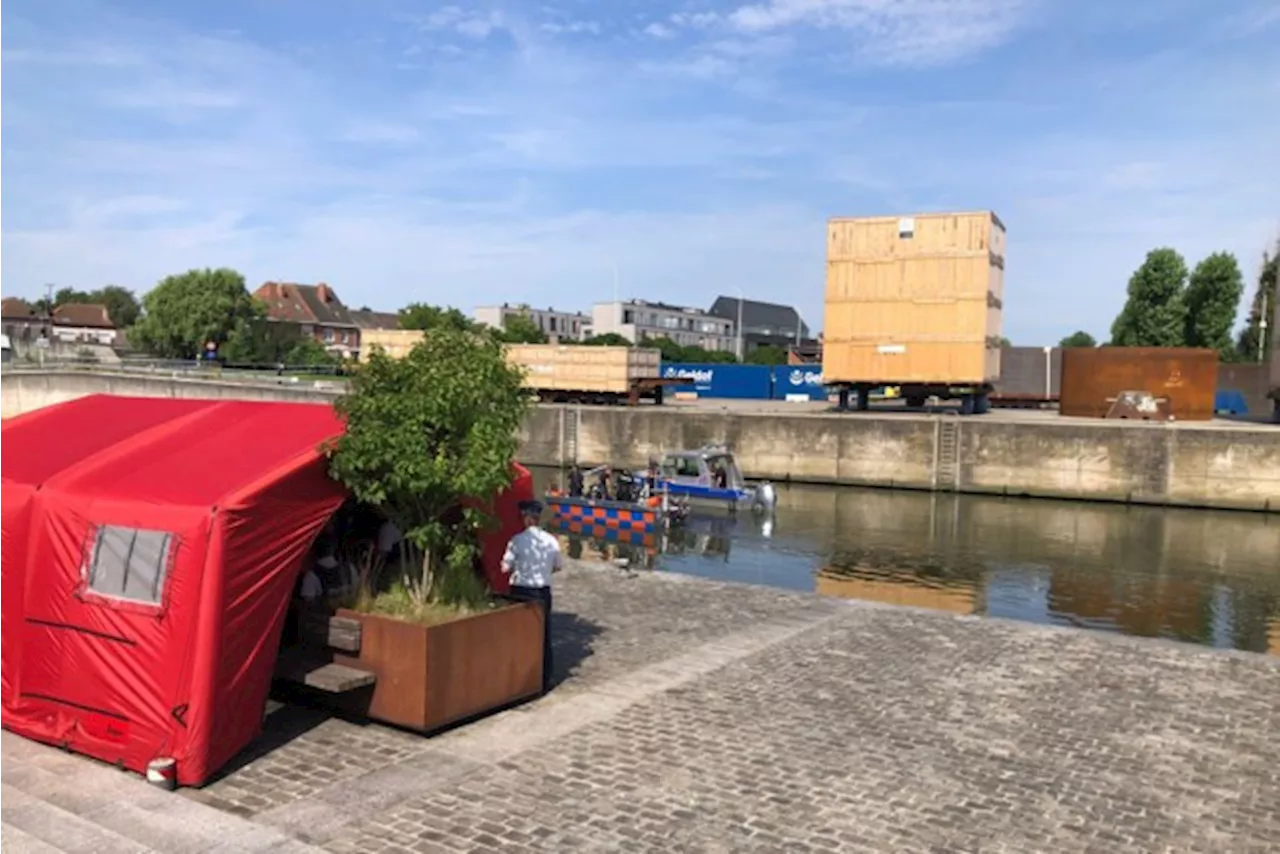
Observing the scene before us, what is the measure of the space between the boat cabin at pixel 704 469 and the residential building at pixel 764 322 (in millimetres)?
119708

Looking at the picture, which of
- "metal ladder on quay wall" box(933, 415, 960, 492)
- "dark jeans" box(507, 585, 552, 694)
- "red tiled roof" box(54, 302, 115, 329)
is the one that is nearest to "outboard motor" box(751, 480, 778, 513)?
"metal ladder on quay wall" box(933, 415, 960, 492)

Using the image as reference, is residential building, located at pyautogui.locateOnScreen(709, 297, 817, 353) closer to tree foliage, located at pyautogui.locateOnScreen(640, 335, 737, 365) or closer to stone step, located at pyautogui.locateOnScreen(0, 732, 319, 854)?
tree foliage, located at pyautogui.locateOnScreen(640, 335, 737, 365)

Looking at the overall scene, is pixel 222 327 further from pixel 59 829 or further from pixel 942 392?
pixel 59 829

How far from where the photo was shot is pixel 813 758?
329 inches

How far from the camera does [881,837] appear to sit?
22.6 ft

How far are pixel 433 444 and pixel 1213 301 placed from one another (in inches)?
3169

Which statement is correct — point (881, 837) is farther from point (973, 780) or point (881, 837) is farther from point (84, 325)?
point (84, 325)

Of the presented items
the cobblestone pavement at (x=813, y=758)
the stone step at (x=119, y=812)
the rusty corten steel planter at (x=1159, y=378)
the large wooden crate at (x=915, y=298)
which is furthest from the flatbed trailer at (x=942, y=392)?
the stone step at (x=119, y=812)

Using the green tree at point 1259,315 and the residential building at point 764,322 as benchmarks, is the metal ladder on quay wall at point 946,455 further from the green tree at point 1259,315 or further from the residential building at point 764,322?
the residential building at point 764,322

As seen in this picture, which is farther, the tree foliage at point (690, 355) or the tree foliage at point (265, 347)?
the tree foliage at point (690, 355)

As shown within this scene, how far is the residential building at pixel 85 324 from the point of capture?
131250mm

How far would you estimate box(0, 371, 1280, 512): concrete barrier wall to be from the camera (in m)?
A: 35.6

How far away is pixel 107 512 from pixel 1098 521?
1218 inches

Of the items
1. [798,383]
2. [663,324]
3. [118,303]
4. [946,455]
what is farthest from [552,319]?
[946,455]
